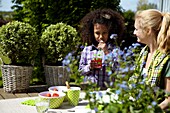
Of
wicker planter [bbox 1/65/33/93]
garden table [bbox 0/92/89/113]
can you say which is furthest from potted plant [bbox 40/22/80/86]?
garden table [bbox 0/92/89/113]

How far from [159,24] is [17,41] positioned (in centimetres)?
261

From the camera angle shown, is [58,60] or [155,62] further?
[58,60]

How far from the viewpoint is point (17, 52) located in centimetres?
397

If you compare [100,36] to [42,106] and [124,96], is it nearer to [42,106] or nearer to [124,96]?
[42,106]

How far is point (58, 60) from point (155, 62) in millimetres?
2702

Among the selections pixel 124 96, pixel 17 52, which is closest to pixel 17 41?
pixel 17 52

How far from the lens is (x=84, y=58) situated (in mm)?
2297

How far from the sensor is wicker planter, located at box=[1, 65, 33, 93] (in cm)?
389

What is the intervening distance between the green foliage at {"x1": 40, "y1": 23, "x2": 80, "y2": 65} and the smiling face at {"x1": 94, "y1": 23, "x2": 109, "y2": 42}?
1.86 m

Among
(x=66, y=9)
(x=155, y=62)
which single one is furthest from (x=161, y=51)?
(x=66, y=9)

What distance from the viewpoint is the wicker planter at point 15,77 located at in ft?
12.8

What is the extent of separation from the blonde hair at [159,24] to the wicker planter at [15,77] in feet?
8.35

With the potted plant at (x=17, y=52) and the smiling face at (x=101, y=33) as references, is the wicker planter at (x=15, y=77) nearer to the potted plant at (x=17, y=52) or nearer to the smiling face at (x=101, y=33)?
the potted plant at (x=17, y=52)

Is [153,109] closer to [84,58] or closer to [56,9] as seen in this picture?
[84,58]
